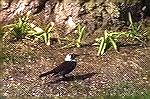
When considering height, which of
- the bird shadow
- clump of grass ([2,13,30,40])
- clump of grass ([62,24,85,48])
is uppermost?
clump of grass ([2,13,30,40])

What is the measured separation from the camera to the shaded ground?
421 inches

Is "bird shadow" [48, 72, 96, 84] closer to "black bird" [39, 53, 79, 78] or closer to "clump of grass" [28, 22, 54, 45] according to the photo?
"black bird" [39, 53, 79, 78]

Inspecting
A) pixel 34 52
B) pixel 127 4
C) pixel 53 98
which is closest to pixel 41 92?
pixel 53 98

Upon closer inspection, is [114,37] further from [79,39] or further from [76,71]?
[76,71]

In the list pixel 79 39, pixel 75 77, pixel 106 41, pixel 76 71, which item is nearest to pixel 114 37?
pixel 106 41

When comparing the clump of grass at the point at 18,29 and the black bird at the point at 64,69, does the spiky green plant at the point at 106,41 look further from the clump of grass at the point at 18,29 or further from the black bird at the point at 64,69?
the clump of grass at the point at 18,29

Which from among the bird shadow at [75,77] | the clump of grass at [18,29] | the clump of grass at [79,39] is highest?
the clump of grass at [18,29]

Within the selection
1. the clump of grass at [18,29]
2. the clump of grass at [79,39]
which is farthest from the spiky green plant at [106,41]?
the clump of grass at [18,29]

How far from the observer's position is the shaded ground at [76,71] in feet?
35.1

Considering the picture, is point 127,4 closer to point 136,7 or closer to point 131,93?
point 136,7

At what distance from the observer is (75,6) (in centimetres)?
1273

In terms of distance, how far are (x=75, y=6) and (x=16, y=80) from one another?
280 cm

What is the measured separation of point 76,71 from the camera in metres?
11.4

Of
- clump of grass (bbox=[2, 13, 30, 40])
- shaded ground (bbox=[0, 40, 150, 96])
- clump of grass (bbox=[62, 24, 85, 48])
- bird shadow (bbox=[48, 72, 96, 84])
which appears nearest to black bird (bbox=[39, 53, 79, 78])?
bird shadow (bbox=[48, 72, 96, 84])
